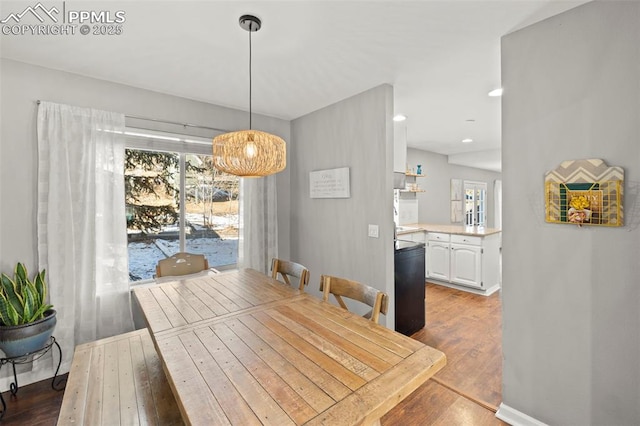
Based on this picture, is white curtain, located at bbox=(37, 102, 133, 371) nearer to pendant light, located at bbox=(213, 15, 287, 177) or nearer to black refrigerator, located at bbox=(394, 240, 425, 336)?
pendant light, located at bbox=(213, 15, 287, 177)

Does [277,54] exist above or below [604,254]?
above

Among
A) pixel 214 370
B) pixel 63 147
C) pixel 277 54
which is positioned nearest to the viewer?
pixel 214 370

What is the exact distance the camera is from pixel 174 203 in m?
2.99

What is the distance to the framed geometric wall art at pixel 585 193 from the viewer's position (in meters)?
1.38

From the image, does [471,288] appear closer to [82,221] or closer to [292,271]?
[292,271]

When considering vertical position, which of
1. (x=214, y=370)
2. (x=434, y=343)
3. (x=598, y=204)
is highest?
(x=598, y=204)

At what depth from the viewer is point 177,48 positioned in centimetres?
194

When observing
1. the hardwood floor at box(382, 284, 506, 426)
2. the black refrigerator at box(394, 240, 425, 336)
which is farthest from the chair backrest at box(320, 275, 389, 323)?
the black refrigerator at box(394, 240, 425, 336)

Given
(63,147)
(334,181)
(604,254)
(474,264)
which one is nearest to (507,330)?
(604,254)

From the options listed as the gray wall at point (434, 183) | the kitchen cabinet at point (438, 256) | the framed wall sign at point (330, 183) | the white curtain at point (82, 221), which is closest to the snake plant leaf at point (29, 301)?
the white curtain at point (82, 221)

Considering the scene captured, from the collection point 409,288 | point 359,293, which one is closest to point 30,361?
point 359,293

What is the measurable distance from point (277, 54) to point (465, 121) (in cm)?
286

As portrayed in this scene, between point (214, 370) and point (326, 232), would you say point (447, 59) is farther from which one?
point (214, 370)

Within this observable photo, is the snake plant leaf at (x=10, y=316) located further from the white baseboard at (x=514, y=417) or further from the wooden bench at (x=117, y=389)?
the white baseboard at (x=514, y=417)
